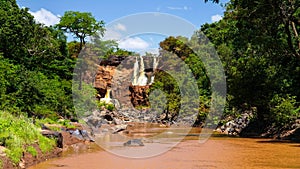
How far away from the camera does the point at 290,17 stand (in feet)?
62.3

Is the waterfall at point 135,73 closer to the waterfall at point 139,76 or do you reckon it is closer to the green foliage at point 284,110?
the waterfall at point 139,76

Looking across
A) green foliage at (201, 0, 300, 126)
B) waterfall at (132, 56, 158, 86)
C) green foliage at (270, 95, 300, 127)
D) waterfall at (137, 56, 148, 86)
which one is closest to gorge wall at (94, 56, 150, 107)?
waterfall at (132, 56, 158, 86)

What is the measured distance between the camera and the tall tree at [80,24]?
39.2m

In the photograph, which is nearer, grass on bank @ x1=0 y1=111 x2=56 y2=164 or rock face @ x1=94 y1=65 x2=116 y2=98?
grass on bank @ x1=0 y1=111 x2=56 y2=164

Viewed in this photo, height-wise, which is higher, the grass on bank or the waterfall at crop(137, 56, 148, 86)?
the waterfall at crop(137, 56, 148, 86)

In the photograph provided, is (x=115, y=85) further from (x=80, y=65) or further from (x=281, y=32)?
(x=281, y=32)

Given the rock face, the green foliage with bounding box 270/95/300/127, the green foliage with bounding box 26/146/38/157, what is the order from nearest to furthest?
the green foliage with bounding box 26/146/38/157, the green foliage with bounding box 270/95/300/127, the rock face

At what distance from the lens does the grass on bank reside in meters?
10.4

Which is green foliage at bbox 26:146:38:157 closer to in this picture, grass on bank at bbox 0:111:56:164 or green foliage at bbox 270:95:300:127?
grass on bank at bbox 0:111:56:164

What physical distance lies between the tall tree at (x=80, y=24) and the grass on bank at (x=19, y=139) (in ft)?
86.4

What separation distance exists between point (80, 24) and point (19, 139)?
2933cm

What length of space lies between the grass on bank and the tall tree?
2635 cm

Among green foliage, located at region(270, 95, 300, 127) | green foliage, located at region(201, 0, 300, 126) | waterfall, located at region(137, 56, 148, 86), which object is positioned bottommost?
green foliage, located at region(270, 95, 300, 127)

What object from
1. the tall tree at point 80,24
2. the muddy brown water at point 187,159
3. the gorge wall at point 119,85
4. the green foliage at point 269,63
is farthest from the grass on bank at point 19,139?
the gorge wall at point 119,85
